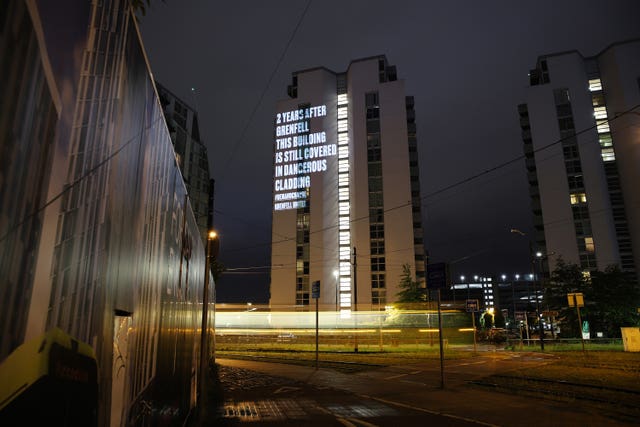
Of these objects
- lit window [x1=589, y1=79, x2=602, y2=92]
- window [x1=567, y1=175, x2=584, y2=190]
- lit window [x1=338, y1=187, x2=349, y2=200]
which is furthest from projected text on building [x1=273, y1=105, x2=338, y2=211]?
lit window [x1=589, y1=79, x2=602, y2=92]

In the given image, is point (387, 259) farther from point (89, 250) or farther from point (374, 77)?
point (89, 250)

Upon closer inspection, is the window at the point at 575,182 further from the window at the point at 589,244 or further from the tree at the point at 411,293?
the tree at the point at 411,293

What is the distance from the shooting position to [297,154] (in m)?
79.4

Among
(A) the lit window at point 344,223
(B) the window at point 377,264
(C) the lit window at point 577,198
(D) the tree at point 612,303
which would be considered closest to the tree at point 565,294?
(D) the tree at point 612,303

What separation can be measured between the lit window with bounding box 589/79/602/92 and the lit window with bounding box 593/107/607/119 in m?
3.66

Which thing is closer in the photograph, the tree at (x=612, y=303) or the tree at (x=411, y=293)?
the tree at (x=612, y=303)

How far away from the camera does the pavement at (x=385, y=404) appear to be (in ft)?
31.0

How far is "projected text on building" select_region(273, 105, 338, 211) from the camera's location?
78062 mm

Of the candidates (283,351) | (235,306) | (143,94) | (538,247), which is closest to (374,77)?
(538,247)

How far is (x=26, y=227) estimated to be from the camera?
1651mm

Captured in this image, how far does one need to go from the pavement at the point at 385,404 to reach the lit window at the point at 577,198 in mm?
66385

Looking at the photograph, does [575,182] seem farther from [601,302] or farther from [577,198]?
[601,302]

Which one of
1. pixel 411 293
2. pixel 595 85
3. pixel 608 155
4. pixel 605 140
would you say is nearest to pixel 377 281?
pixel 411 293

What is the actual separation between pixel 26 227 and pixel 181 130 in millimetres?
87774
